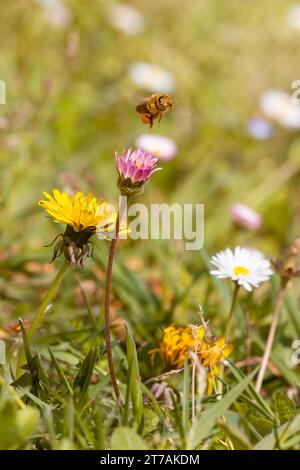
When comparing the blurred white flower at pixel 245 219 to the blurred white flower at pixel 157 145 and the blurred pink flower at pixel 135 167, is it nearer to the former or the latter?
the blurred white flower at pixel 157 145

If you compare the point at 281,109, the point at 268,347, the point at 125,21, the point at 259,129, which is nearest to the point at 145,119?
the point at 268,347

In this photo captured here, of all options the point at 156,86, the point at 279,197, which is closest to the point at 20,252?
the point at 279,197

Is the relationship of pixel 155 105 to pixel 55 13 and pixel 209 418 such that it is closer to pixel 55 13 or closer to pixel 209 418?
pixel 209 418

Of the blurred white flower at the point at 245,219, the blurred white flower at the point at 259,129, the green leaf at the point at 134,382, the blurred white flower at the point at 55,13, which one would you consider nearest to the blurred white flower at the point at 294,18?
the blurred white flower at the point at 259,129

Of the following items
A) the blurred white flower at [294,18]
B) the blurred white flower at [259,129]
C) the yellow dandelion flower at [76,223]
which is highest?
the blurred white flower at [294,18]

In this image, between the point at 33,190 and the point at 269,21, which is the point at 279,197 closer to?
the point at 33,190
